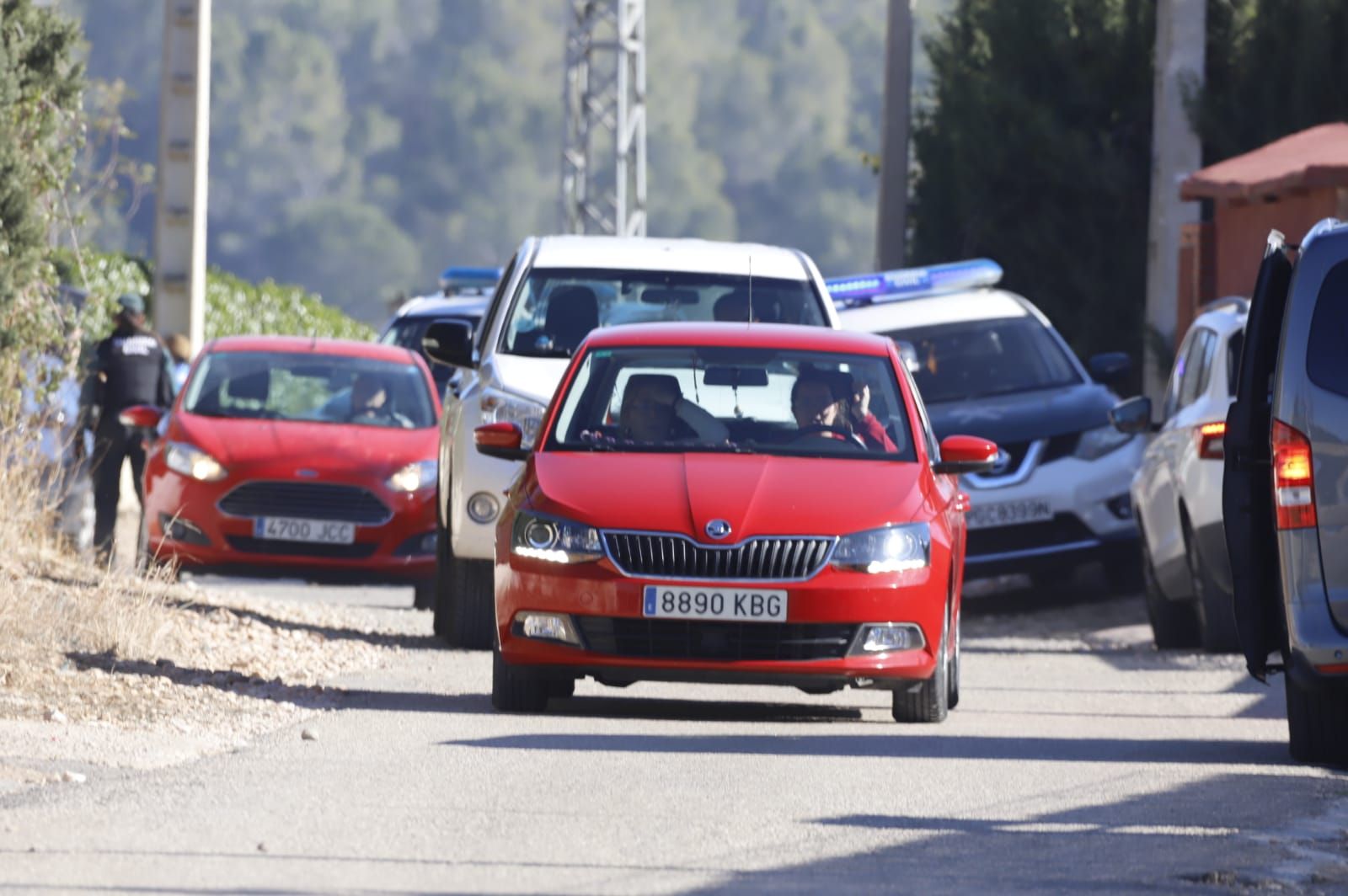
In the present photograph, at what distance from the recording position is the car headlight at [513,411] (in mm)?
13336

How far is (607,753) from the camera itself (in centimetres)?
992

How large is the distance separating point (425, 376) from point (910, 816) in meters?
9.81

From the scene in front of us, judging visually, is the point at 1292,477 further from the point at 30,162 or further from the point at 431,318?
the point at 431,318

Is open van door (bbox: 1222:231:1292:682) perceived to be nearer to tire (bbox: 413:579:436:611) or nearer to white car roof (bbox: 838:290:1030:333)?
tire (bbox: 413:579:436:611)

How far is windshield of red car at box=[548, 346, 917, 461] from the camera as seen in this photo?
1146cm

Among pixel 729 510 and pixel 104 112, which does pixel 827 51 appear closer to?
pixel 104 112

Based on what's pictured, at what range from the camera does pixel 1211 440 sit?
46.9ft

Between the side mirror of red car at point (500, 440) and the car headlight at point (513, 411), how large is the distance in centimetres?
162

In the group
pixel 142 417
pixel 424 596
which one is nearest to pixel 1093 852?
pixel 424 596

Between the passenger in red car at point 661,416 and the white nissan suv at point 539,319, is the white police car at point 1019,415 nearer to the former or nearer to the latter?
the white nissan suv at point 539,319

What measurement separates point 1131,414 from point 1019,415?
245 centimetres

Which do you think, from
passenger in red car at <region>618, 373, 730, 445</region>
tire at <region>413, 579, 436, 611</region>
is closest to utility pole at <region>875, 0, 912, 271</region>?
tire at <region>413, 579, 436, 611</region>

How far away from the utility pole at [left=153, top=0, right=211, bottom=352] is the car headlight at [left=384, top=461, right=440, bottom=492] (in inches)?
363

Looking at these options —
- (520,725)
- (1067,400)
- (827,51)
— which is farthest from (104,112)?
(827,51)
